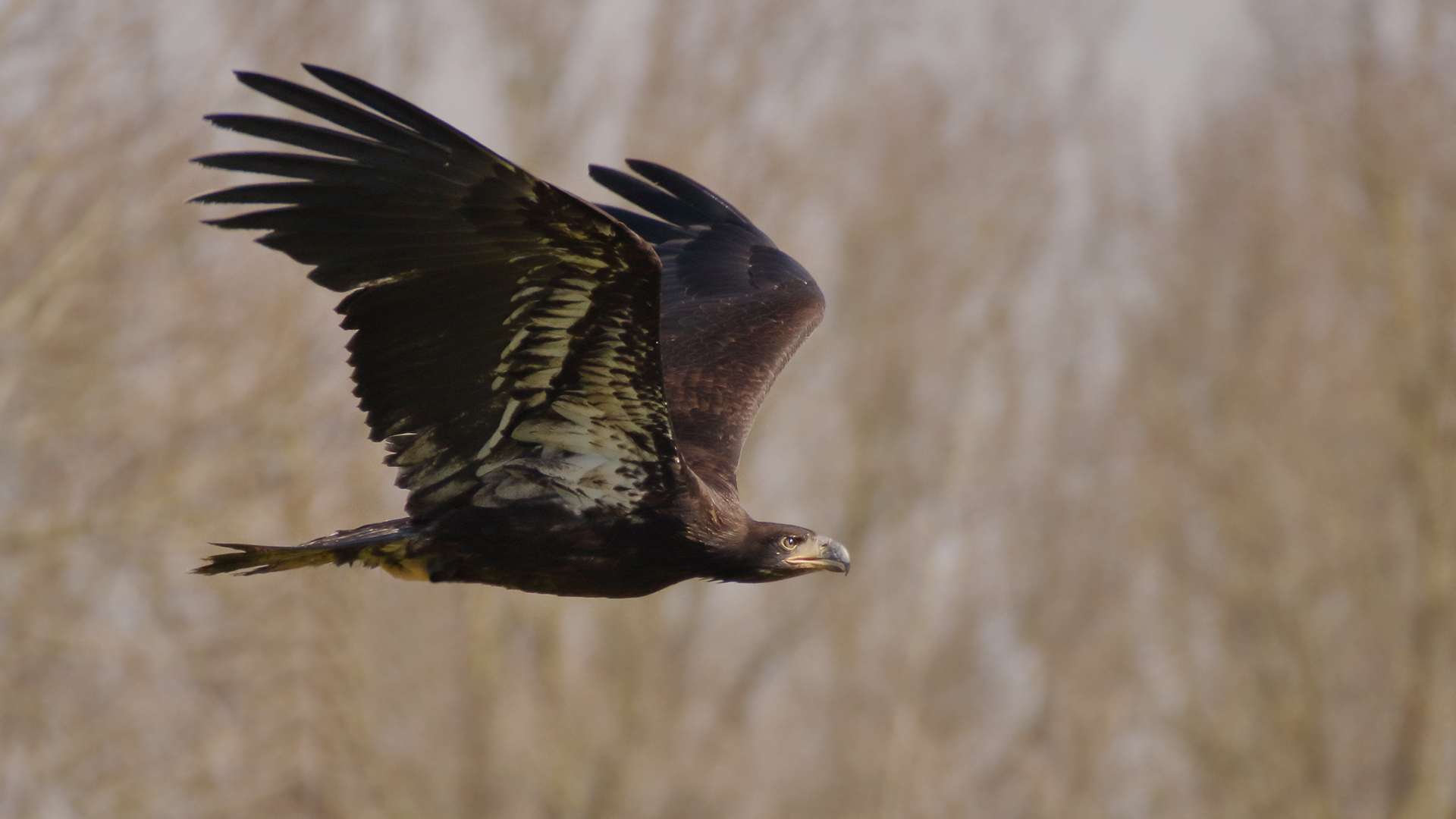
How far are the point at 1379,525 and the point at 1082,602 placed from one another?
663cm

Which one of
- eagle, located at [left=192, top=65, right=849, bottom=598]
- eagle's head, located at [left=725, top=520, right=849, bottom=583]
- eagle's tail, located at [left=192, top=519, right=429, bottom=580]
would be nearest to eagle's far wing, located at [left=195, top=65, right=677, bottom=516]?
eagle, located at [left=192, top=65, right=849, bottom=598]

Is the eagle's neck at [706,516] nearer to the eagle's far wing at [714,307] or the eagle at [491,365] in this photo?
the eagle at [491,365]

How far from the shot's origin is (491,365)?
6.13 metres

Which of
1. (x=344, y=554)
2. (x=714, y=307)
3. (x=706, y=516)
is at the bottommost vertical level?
(x=344, y=554)

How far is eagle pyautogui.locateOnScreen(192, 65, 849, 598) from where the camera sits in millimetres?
5562

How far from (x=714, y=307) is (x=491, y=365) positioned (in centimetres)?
266

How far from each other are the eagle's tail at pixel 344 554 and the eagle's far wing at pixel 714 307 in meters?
1.31

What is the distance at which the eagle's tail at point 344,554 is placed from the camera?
605cm

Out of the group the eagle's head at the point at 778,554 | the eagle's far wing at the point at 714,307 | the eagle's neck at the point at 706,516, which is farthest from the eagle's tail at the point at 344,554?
the eagle's far wing at the point at 714,307

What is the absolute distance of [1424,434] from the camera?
77.2 feet

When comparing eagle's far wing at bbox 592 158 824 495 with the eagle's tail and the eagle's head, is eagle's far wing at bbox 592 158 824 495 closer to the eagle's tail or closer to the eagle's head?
the eagle's head

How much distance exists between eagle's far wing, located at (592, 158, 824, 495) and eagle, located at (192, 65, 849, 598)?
0.47m

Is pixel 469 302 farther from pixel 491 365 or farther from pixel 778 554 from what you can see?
pixel 778 554

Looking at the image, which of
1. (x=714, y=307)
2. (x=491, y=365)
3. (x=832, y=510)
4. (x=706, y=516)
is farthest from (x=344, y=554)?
(x=832, y=510)
